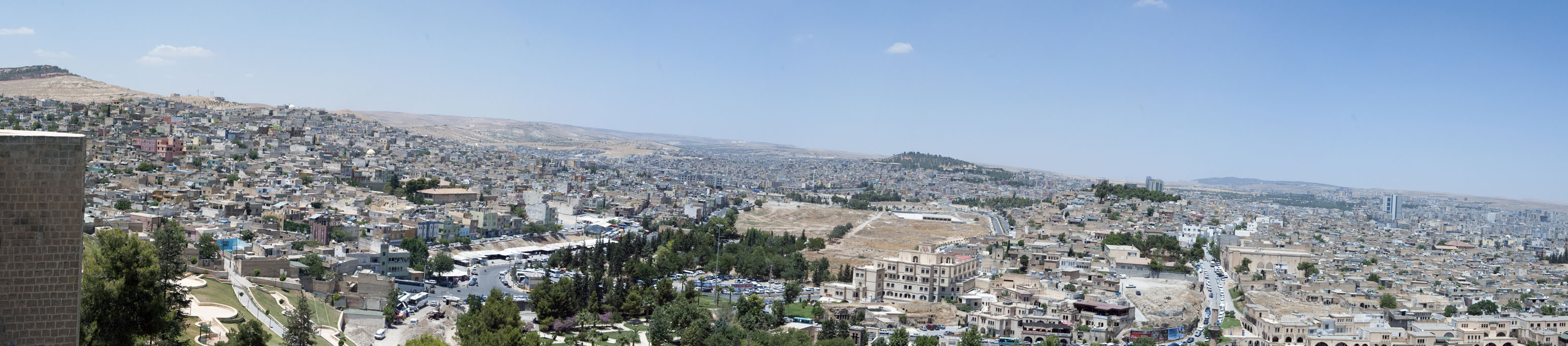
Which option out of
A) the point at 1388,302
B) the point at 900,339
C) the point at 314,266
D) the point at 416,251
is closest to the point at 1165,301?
the point at 1388,302

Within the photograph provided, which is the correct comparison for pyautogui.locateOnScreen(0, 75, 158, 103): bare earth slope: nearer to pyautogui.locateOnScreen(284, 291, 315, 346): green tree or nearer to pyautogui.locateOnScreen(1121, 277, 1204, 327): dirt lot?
pyautogui.locateOnScreen(284, 291, 315, 346): green tree

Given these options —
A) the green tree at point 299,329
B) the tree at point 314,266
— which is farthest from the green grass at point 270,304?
the green tree at point 299,329

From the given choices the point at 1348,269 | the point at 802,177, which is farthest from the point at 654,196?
the point at 802,177

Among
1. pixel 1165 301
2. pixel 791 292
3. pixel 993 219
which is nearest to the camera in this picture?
pixel 791 292

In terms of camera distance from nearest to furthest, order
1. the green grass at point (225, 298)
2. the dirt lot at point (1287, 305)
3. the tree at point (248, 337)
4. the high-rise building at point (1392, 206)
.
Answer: the tree at point (248, 337) → the green grass at point (225, 298) → the dirt lot at point (1287, 305) → the high-rise building at point (1392, 206)

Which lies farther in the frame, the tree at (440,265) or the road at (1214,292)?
the road at (1214,292)

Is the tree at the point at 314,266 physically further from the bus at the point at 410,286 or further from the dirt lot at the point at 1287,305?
the dirt lot at the point at 1287,305

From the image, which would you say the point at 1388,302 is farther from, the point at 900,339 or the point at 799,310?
the point at 799,310
